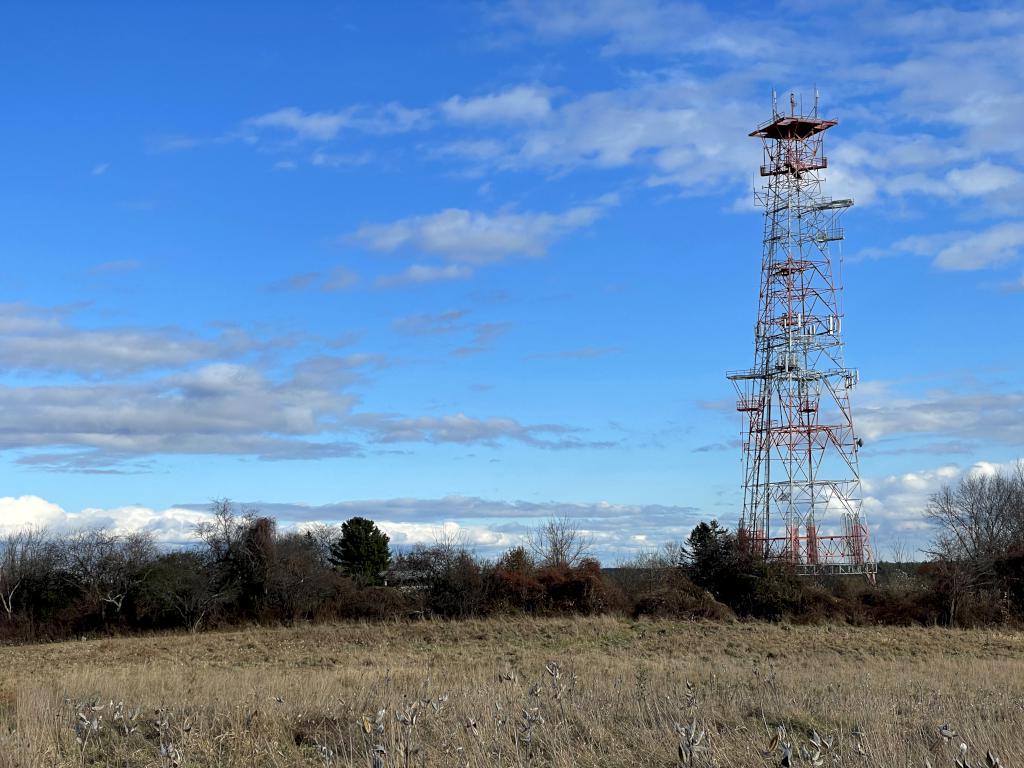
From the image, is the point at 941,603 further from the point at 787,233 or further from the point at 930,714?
the point at 930,714

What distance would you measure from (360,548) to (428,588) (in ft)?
44.9

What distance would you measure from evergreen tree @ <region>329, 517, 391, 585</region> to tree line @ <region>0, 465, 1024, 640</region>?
8433mm

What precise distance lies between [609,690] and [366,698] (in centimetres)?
370

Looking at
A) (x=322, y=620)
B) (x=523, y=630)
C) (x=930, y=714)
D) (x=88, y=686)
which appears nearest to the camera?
(x=930, y=714)

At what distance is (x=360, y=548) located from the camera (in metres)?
62.6

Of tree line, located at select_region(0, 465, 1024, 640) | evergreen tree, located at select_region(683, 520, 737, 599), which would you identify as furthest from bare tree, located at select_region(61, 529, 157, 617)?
evergreen tree, located at select_region(683, 520, 737, 599)

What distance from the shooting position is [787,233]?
158 feet

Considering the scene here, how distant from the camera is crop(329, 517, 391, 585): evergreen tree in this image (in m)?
61.3

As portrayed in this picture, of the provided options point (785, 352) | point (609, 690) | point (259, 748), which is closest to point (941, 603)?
point (785, 352)

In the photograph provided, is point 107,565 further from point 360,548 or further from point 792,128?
point 792,128

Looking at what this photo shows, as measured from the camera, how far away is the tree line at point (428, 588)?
148ft

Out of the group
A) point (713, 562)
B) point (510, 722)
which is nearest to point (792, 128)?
point (713, 562)

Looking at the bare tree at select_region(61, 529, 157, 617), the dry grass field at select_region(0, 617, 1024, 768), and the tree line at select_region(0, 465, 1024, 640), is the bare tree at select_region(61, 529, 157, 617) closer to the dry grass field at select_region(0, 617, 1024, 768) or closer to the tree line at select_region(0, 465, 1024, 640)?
the tree line at select_region(0, 465, 1024, 640)

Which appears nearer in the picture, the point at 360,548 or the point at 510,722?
the point at 510,722
